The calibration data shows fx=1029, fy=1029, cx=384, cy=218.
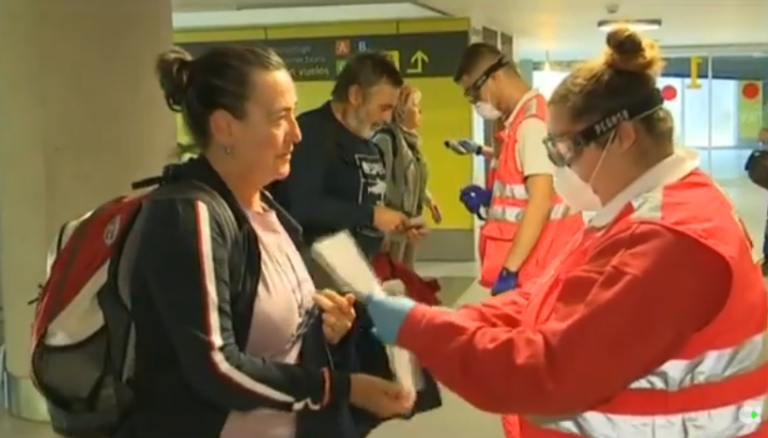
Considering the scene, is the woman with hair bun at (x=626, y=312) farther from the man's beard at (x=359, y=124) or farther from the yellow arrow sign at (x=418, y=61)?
the yellow arrow sign at (x=418, y=61)

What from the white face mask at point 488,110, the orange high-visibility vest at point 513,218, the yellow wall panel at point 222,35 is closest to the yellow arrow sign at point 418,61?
the yellow wall panel at point 222,35

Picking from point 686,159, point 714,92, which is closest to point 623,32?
point 686,159

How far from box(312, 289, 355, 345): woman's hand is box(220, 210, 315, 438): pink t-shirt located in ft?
0.09

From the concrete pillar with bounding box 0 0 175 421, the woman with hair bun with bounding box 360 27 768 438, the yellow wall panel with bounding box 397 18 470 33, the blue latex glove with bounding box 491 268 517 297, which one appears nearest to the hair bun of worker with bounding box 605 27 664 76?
the woman with hair bun with bounding box 360 27 768 438

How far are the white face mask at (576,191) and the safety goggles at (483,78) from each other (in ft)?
6.58

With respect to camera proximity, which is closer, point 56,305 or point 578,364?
point 578,364

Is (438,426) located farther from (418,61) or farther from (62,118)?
(418,61)

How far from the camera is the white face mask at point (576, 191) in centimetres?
173

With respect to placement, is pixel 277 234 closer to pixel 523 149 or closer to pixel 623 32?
pixel 623 32

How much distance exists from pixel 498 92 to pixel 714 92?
821 inches

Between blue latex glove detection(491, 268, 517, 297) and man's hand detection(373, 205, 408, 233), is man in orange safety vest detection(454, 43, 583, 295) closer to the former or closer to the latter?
blue latex glove detection(491, 268, 517, 297)

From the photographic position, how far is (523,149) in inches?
137

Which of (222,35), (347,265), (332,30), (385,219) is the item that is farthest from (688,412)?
(222,35)

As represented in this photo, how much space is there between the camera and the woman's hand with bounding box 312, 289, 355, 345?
1.81m
